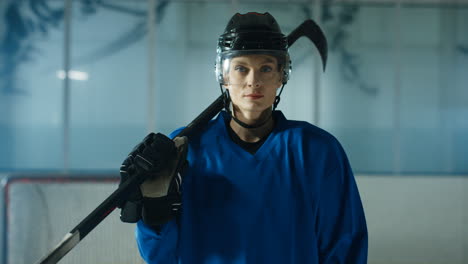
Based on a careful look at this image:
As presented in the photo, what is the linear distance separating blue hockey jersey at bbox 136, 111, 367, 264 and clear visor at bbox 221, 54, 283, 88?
16 centimetres

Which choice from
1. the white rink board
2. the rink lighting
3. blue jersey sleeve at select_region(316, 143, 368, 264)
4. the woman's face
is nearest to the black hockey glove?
the woman's face

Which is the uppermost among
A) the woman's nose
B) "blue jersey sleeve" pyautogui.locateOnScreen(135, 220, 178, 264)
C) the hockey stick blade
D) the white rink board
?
the hockey stick blade

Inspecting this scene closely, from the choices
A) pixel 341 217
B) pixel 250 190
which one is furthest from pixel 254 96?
pixel 341 217

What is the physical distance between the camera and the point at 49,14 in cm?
394

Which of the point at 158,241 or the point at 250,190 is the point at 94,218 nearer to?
the point at 158,241

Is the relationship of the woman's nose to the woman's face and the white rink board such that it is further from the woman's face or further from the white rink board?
the white rink board

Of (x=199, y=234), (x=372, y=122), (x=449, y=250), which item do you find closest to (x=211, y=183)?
(x=199, y=234)

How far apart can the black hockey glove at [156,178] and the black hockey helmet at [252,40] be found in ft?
0.89

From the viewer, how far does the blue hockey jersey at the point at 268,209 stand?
43.4 inches

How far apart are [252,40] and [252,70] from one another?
8cm

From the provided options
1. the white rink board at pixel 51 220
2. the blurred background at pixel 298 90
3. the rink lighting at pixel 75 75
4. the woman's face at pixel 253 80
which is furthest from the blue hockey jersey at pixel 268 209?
the rink lighting at pixel 75 75

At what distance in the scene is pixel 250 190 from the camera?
1109 millimetres

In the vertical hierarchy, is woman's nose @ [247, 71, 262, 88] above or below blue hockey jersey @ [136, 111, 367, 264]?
above

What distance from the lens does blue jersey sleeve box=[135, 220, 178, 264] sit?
1.11 m
